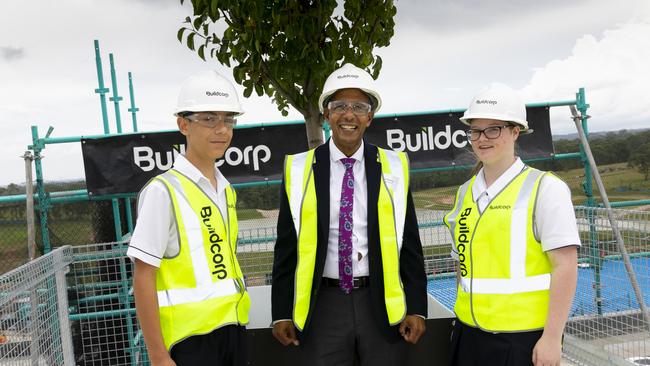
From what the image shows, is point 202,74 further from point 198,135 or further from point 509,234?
point 509,234

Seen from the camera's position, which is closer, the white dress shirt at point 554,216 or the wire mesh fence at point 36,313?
the white dress shirt at point 554,216

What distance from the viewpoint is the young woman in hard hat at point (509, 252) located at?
8.20ft

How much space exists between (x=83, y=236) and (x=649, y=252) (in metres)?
6.07

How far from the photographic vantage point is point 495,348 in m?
2.66

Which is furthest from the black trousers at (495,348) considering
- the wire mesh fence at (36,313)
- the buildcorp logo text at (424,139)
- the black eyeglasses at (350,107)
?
the buildcorp logo text at (424,139)

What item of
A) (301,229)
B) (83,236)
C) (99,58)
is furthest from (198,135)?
(99,58)

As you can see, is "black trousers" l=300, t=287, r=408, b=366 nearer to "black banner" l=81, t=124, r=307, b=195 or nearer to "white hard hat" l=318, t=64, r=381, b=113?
"white hard hat" l=318, t=64, r=381, b=113

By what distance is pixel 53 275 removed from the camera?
3.95 metres

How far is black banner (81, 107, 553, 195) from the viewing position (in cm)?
634

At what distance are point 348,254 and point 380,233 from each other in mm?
206

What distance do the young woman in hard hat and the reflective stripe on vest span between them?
4.07ft

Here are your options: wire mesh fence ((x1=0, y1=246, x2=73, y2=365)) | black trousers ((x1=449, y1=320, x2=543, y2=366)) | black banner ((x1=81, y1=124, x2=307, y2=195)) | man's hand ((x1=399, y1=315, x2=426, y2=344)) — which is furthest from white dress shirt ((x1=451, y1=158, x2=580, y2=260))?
black banner ((x1=81, y1=124, x2=307, y2=195))

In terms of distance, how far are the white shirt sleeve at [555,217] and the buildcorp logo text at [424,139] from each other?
4.18m

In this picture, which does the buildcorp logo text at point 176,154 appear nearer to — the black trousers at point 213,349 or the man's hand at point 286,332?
the man's hand at point 286,332
